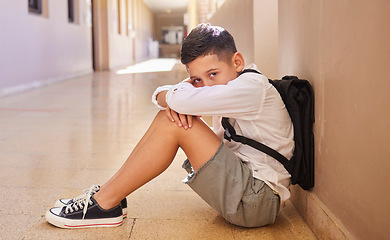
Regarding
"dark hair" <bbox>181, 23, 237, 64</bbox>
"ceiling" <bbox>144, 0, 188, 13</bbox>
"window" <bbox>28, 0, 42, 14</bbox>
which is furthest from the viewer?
"ceiling" <bbox>144, 0, 188, 13</bbox>

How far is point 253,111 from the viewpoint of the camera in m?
1.45

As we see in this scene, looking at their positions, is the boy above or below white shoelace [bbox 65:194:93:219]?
above

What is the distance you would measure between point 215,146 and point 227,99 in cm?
17

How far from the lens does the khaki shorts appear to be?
1.43 m

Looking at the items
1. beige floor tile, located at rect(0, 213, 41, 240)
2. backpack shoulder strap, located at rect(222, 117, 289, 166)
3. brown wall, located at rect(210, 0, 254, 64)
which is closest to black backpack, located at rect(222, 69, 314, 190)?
backpack shoulder strap, located at rect(222, 117, 289, 166)

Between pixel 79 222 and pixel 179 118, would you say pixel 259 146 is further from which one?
pixel 79 222

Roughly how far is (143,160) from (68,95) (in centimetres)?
501

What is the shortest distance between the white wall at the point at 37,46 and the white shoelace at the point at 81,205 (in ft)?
15.7

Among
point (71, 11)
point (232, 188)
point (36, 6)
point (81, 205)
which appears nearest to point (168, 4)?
point (71, 11)

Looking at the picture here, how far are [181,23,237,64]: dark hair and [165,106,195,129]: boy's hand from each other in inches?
8.2

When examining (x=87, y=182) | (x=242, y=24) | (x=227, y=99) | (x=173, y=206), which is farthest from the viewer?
(x=242, y=24)

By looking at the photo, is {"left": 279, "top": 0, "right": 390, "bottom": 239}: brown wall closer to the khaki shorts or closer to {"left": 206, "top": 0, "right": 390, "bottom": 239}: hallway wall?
{"left": 206, "top": 0, "right": 390, "bottom": 239}: hallway wall

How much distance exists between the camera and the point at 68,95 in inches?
244

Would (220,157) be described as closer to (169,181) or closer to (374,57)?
(374,57)
